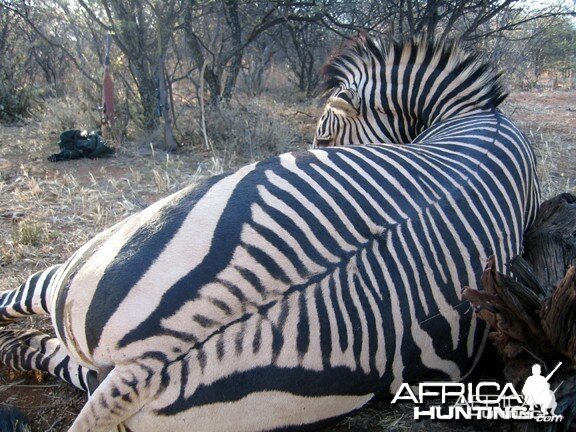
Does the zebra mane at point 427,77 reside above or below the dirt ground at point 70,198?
above

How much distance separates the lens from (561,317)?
1.32 meters

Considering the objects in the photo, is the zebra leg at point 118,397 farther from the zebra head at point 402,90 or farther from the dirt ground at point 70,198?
the zebra head at point 402,90

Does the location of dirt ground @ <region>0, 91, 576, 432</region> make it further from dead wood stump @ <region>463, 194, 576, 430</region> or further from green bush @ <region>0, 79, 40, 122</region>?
green bush @ <region>0, 79, 40, 122</region>

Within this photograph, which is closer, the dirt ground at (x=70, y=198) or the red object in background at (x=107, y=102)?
the dirt ground at (x=70, y=198)

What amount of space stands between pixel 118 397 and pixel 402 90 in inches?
90.0

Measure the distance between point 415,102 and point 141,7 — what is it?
14.3 ft

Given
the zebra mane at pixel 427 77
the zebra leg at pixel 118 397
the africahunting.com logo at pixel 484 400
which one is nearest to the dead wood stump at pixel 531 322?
the africahunting.com logo at pixel 484 400

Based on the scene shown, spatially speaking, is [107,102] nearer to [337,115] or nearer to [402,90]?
[337,115]

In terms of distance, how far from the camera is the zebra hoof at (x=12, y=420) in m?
1.57

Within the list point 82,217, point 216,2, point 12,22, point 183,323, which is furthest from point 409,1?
point 12,22

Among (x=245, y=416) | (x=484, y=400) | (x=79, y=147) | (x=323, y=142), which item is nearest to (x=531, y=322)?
(x=484, y=400)

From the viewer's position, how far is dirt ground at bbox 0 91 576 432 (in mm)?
1852

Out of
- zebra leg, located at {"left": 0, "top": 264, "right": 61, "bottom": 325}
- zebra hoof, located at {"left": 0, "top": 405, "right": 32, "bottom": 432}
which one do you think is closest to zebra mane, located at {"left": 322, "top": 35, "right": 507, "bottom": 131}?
zebra leg, located at {"left": 0, "top": 264, "right": 61, "bottom": 325}

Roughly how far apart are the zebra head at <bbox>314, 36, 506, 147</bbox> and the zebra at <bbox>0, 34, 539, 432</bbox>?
955 millimetres
